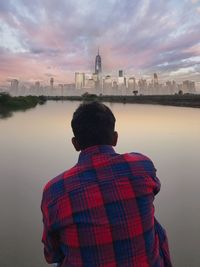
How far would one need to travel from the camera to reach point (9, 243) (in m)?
2.67

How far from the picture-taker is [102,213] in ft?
3.60

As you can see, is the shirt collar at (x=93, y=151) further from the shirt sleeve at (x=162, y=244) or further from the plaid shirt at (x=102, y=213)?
the shirt sleeve at (x=162, y=244)

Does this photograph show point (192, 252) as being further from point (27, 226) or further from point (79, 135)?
point (79, 135)

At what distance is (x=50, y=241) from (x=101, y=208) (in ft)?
0.76

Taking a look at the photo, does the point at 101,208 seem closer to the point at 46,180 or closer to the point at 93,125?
the point at 93,125

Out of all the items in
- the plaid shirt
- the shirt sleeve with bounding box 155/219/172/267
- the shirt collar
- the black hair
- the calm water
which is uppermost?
the black hair

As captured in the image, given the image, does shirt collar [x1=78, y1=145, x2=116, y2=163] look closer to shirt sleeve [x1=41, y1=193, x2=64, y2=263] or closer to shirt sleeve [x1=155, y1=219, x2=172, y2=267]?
shirt sleeve [x1=41, y1=193, x2=64, y2=263]

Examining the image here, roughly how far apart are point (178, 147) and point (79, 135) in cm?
622

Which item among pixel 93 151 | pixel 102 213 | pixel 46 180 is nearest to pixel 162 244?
pixel 102 213

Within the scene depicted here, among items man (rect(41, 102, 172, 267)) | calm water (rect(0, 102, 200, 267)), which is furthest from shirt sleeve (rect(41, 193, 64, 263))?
calm water (rect(0, 102, 200, 267))

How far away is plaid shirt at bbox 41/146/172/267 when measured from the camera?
110 centimetres

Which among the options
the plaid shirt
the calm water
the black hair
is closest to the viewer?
the plaid shirt

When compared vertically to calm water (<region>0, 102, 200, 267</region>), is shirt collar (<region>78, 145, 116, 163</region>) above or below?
above

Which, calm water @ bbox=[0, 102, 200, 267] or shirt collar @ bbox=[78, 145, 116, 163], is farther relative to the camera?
calm water @ bbox=[0, 102, 200, 267]
